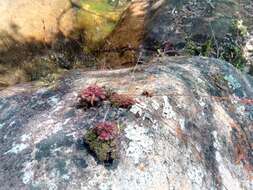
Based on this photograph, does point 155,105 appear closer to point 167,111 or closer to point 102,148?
point 167,111

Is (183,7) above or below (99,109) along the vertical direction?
below

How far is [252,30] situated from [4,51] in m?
5.20

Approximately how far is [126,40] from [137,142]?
5388 millimetres

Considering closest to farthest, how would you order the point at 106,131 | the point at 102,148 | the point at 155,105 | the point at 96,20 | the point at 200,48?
1. the point at 102,148
2. the point at 106,131
3. the point at 155,105
4. the point at 200,48
5. the point at 96,20

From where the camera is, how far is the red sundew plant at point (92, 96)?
194 inches

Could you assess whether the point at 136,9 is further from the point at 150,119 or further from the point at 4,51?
the point at 150,119

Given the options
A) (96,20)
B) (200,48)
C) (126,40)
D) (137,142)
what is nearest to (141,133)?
(137,142)

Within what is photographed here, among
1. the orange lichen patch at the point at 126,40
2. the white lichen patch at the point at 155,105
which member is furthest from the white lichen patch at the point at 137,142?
the orange lichen patch at the point at 126,40

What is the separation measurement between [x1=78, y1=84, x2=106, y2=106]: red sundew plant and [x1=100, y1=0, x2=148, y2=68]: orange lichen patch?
4.06 m

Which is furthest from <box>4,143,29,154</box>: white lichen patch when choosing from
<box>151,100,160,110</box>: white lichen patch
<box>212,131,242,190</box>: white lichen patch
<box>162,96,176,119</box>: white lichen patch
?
<box>212,131,242,190</box>: white lichen patch

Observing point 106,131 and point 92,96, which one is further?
point 92,96

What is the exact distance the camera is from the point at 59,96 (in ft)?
17.7

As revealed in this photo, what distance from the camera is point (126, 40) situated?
973cm

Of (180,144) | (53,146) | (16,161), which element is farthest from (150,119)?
(16,161)
